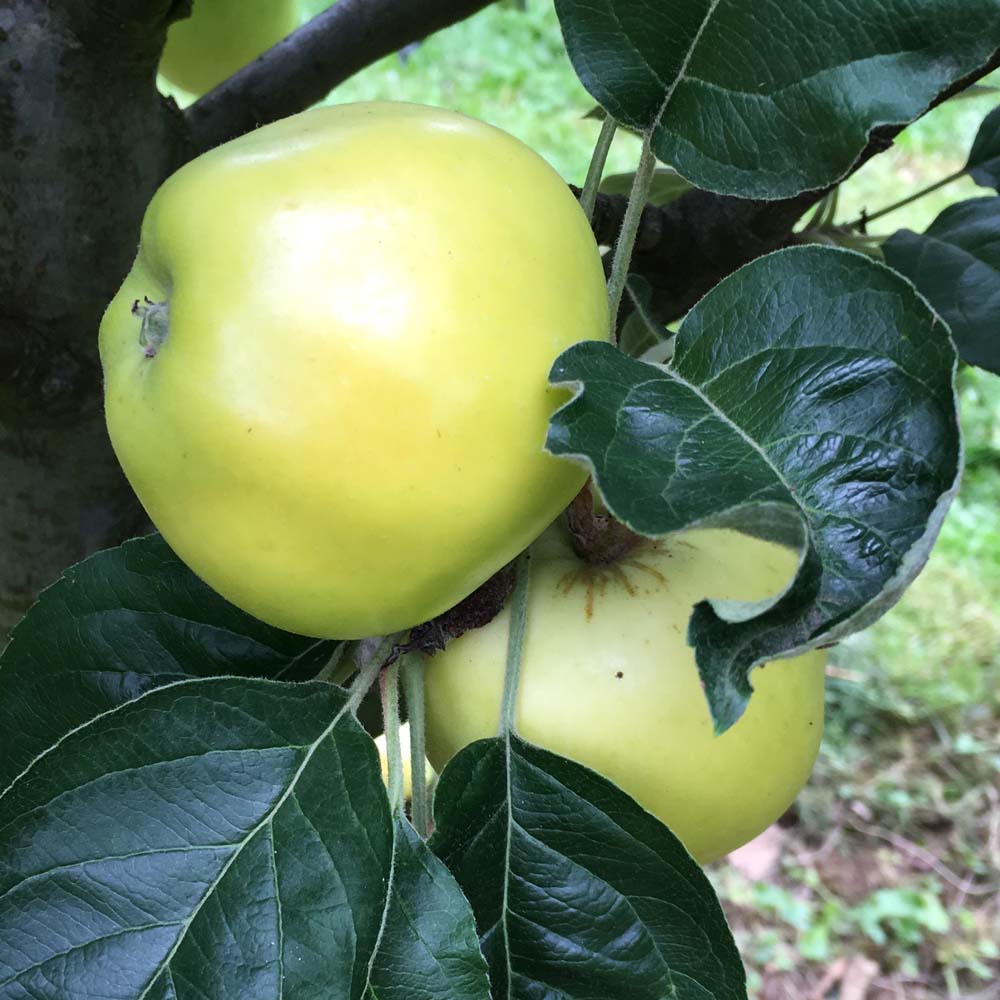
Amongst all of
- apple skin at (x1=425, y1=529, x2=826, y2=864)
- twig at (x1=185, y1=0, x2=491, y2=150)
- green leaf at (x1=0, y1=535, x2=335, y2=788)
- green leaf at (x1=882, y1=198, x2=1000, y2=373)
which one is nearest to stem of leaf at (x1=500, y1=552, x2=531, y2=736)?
apple skin at (x1=425, y1=529, x2=826, y2=864)

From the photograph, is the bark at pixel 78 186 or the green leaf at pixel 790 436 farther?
the bark at pixel 78 186

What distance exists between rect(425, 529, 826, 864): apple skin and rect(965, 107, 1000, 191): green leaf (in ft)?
1.44

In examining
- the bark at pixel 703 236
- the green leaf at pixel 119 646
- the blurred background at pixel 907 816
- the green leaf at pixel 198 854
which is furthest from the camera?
the blurred background at pixel 907 816

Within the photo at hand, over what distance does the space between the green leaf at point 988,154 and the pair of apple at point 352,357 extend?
1.64ft

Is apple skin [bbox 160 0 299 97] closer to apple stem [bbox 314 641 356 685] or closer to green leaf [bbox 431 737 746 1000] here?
apple stem [bbox 314 641 356 685]

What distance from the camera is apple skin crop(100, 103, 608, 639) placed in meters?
0.41

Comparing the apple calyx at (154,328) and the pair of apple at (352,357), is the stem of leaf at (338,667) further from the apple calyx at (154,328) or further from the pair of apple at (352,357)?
the apple calyx at (154,328)

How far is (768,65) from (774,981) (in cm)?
162

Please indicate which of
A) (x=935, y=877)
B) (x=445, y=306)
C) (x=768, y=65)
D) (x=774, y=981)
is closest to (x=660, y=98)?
(x=768, y=65)

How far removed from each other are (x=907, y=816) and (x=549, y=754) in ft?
5.43

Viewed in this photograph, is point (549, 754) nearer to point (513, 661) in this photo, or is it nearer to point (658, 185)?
point (513, 661)

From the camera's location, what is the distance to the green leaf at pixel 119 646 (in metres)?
0.62

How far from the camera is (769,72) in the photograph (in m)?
0.49

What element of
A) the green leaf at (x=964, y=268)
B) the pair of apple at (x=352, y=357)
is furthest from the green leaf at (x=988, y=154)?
the pair of apple at (x=352, y=357)
